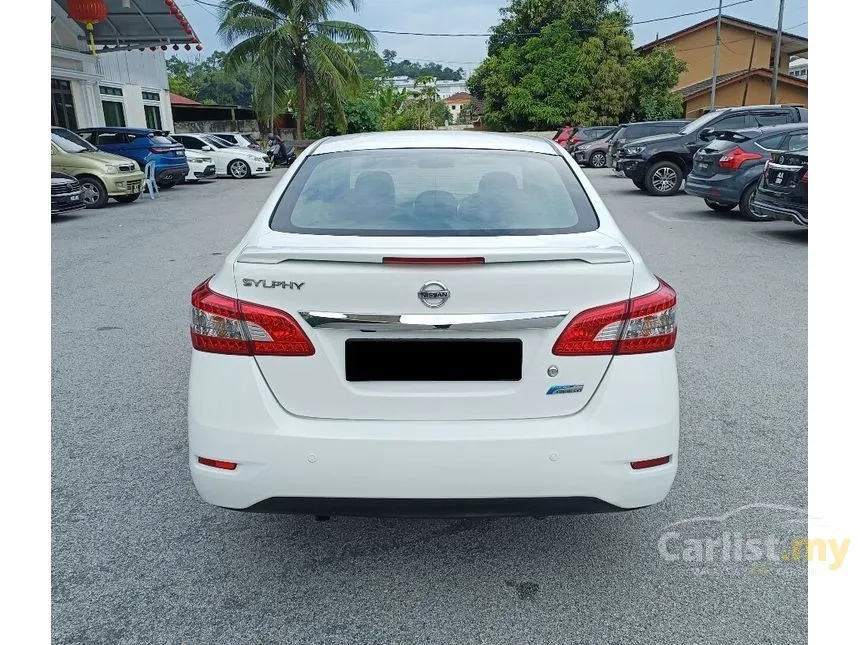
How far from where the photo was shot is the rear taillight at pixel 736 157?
1136 cm

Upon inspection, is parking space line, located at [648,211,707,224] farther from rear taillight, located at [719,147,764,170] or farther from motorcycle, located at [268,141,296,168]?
motorcycle, located at [268,141,296,168]

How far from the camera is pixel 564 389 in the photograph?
7.45ft

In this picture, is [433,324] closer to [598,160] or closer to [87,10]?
[87,10]

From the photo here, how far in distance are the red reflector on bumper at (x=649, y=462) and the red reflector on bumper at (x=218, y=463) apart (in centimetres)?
131

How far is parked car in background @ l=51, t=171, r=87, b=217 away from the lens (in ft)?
41.4

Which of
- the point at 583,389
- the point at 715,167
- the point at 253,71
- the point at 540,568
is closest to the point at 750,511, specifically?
the point at 540,568

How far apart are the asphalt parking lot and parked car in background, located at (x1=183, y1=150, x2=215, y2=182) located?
1835 cm

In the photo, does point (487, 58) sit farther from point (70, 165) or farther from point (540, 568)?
point (540, 568)

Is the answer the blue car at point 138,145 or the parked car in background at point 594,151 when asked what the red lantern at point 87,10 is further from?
the parked car in background at point 594,151

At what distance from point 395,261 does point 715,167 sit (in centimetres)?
1111

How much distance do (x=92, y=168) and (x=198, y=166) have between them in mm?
7655

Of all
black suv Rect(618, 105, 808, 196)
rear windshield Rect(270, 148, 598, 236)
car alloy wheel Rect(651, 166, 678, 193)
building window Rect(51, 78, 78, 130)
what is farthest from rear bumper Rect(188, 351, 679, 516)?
building window Rect(51, 78, 78, 130)

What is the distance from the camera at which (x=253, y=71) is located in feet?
102

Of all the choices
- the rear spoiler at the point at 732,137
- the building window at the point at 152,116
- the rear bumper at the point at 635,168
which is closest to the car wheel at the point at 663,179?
the rear bumper at the point at 635,168
